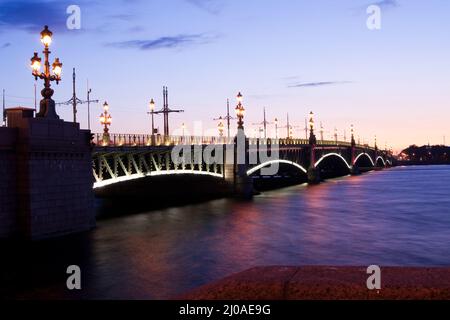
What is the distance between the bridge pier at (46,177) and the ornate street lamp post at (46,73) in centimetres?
47

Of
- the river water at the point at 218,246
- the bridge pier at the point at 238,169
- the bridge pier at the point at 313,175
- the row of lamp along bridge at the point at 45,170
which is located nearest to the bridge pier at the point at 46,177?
the row of lamp along bridge at the point at 45,170

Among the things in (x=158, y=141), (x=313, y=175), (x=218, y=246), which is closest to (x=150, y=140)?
(x=158, y=141)

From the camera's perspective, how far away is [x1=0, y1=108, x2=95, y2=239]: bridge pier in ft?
86.3

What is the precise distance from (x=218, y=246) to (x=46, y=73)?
39.8 ft

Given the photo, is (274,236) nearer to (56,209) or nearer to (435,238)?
(435,238)

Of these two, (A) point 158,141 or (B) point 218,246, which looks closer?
(B) point 218,246

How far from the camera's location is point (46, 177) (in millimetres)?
27781

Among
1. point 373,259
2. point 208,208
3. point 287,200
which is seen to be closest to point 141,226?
point 208,208

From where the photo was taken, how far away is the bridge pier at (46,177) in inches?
1035

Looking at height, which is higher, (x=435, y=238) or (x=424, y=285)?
(x=424, y=285)

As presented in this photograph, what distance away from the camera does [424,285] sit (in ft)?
18.3

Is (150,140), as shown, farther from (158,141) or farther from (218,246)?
(218,246)

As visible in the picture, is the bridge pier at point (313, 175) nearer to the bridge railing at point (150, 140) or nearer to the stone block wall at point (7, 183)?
the bridge railing at point (150, 140)
